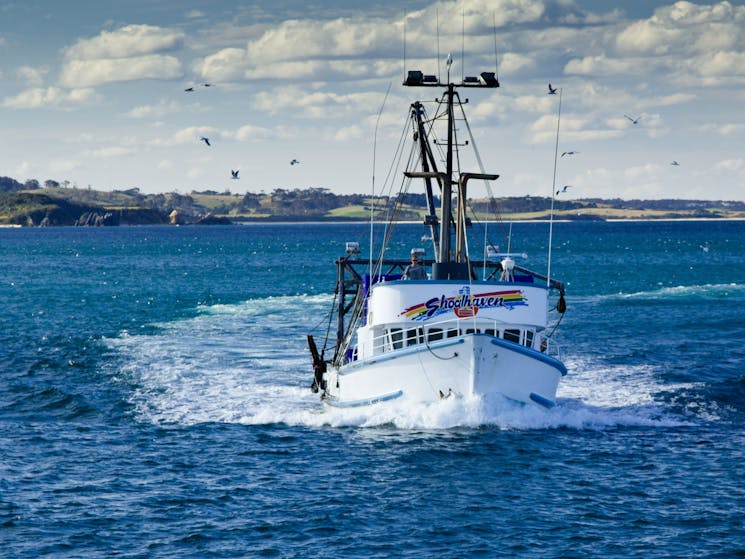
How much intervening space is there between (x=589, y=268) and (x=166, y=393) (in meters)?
92.9

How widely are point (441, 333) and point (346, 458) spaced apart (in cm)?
600

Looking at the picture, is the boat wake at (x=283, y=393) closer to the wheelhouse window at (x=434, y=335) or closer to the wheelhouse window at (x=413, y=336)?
Answer: the wheelhouse window at (x=413, y=336)

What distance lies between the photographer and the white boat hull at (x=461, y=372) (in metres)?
35.6

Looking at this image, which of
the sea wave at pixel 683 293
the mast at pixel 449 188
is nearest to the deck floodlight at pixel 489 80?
the mast at pixel 449 188

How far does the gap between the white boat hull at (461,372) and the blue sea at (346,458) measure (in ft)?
1.79

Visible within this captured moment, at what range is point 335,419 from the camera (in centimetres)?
3872

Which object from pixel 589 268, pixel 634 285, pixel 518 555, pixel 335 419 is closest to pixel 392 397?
pixel 335 419

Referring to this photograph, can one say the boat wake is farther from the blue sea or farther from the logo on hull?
the logo on hull

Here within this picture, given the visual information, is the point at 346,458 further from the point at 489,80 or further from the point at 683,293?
the point at 683,293

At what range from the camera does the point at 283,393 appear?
45.9 metres

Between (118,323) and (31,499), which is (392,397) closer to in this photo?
(31,499)

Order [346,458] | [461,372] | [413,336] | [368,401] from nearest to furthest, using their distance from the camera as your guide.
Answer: [346,458] < [461,372] < [413,336] < [368,401]

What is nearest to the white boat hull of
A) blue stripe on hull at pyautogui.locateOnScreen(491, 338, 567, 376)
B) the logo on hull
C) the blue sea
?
blue stripe on hull at pyautogui.locateOnScreen(491, 338, 567, 376)

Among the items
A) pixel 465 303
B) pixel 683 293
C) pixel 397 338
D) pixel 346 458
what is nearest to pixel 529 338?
pixel 465 303
